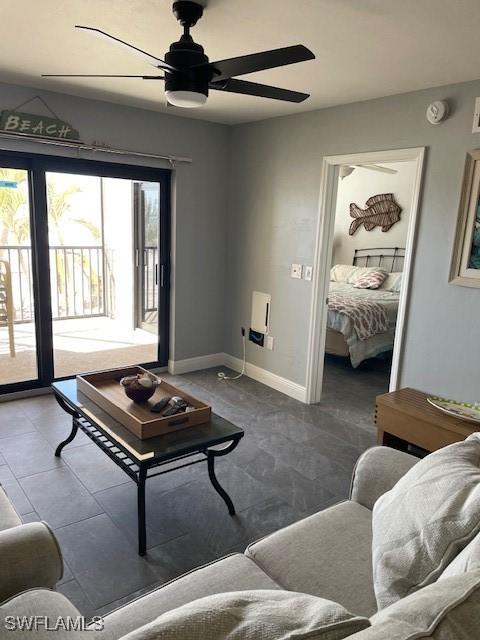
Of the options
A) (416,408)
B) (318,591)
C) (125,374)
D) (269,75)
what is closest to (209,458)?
(125,374)

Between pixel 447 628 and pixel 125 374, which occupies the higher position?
pixel 447 628

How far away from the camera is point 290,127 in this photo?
3.98 metres

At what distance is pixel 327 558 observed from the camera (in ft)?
4.93

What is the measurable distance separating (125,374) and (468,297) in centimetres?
222

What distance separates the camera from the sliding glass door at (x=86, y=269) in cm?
381

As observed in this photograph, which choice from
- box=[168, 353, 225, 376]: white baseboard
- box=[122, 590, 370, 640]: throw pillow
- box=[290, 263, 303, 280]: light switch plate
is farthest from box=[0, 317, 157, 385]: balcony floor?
box=[122, 590, 370, 640]: throw pillow

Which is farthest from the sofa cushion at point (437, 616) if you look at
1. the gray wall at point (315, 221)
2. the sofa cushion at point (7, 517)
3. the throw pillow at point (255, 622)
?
the gray wall at point (315, 221)

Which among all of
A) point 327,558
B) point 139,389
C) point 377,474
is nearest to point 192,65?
point 139,389

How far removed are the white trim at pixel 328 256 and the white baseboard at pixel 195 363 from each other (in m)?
1.27

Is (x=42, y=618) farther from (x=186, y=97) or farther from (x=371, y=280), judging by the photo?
(x=371, y=280)

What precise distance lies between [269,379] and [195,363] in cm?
84

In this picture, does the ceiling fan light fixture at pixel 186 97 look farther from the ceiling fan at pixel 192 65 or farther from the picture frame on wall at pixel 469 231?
the picture frame on wall at pixel 469 231

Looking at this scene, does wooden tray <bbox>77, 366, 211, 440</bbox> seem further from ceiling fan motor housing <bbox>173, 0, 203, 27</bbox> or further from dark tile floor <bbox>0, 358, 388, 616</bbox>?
ceiling fan motor housing <bbox>173, 0, 203, 27</bbox>

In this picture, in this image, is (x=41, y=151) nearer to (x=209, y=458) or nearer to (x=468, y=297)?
(x=209, y=458)
